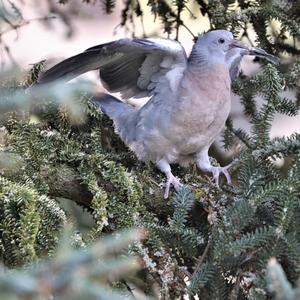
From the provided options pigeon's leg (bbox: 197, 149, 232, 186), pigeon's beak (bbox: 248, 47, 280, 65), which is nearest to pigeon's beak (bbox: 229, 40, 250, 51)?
pigeon's beak (bbox: 248, 47, 280, 65)

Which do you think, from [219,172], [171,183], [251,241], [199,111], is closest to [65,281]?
[251,241]

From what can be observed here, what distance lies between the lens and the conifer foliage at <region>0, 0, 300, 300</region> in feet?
4.02

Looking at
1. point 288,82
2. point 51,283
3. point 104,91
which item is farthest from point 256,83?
point 51,283

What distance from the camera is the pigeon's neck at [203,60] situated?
7.04ft

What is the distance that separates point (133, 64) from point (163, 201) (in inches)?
24.5

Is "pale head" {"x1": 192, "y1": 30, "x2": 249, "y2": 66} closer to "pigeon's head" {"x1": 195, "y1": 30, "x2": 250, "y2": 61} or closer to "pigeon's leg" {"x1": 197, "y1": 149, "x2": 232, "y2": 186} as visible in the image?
"pigeon's head" {"x1": 195, "y1": 30, "x2": 250, "y2": 61}

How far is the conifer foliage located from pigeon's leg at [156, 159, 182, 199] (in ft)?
0.07

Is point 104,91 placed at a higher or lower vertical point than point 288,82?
lower

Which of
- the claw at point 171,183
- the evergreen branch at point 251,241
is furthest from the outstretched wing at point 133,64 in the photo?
the evergreen branch at point 251,241

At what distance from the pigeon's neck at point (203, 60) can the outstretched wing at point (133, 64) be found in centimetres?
5

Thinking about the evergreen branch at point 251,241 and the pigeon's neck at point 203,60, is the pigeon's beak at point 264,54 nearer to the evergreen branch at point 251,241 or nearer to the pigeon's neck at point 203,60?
the pigeon's neck at point 203,60

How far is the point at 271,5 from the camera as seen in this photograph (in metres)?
1.89

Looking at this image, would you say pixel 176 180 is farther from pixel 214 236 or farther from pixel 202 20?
pixel 202 20

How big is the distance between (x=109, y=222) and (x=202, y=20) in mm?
1099
